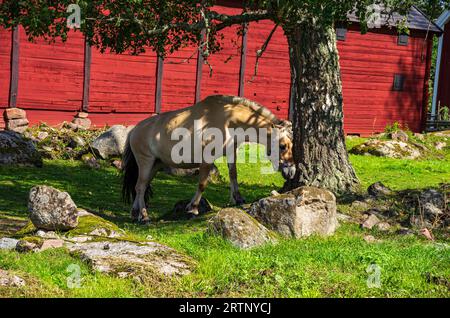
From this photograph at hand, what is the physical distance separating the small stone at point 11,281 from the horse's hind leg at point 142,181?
6.06m

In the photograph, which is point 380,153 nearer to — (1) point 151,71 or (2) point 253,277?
(1) point 151,71

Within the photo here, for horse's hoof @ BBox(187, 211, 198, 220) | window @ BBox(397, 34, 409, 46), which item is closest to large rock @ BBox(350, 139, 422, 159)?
window @ BBox(397, 34, 409, 46)

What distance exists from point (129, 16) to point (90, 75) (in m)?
11.6

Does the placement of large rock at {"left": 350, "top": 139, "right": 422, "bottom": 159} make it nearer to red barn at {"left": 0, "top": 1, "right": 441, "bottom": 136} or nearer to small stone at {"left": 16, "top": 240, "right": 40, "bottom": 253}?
red barn at {"left": 0, "top": 1, "right": 441, "bottom": 136}

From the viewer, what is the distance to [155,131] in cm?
1369

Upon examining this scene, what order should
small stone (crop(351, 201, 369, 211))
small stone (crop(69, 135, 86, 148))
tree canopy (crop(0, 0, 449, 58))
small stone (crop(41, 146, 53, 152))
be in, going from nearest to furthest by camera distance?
tree canopy (crop(0, 0, 449, 58)) → small stone (crop(351, 201, 369, 211)) → small stone (crop(41, 146, 53, 152)) → small stone (crop(69, 135, 86, 148))

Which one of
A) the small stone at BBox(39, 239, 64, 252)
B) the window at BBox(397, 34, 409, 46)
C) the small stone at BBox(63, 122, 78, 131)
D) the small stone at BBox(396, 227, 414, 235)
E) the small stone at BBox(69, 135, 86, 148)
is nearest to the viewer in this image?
the small stone at BBox(39, 239, 64, 252)

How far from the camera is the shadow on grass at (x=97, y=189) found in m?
14.0

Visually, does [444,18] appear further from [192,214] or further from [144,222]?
[144,222]

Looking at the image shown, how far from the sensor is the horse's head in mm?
13625

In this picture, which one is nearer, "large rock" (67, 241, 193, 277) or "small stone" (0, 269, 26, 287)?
"small stone" (0, 269, 26, 287)

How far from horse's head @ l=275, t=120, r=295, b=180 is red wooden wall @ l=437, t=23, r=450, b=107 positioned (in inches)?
1005

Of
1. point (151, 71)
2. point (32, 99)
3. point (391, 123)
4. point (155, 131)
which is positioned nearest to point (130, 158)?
point (155, 131)

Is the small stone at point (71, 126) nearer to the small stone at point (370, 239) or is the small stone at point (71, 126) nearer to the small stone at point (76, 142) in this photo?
the small stone at point (76, 142)
